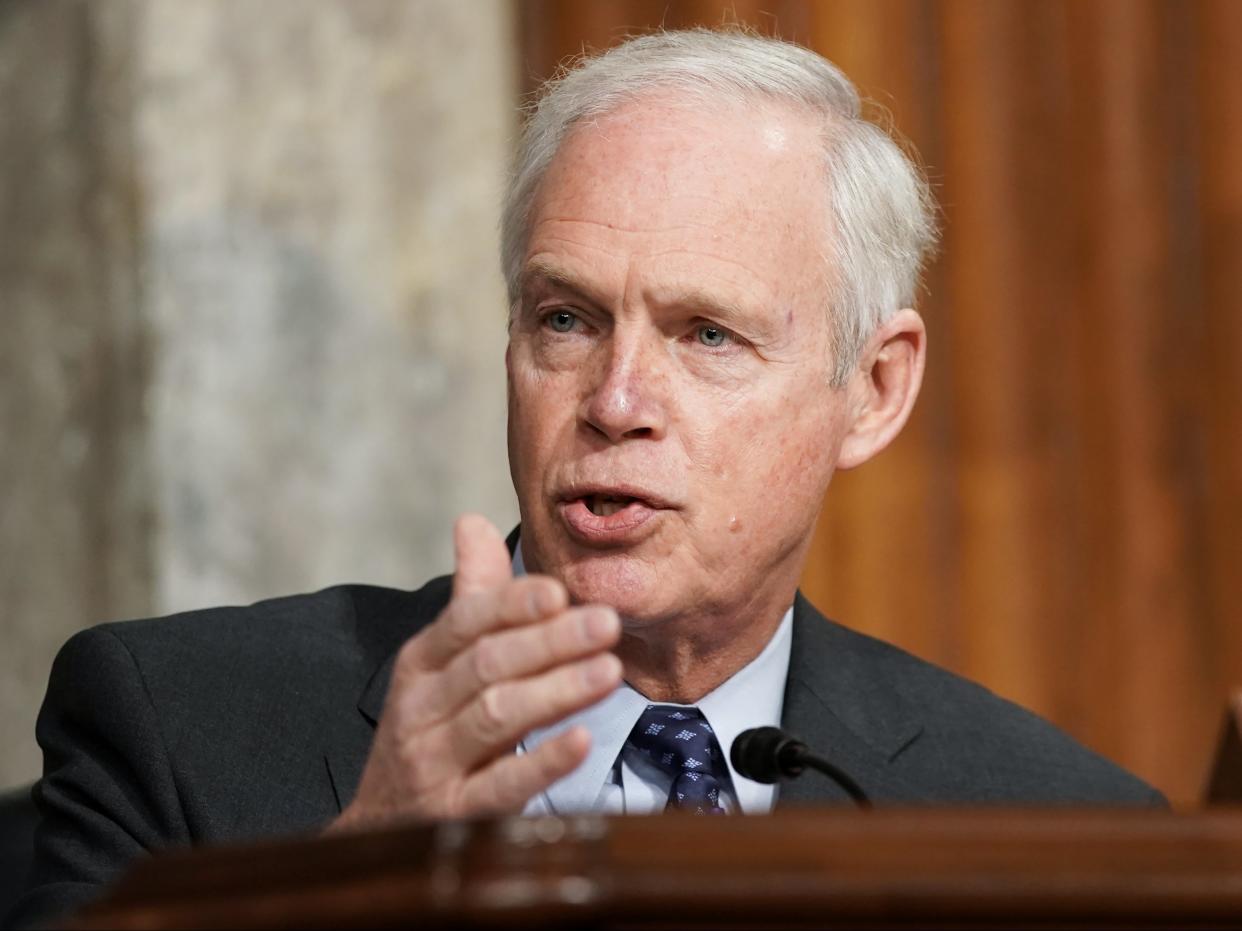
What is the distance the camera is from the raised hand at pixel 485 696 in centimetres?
130

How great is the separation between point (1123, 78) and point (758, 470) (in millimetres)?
1655

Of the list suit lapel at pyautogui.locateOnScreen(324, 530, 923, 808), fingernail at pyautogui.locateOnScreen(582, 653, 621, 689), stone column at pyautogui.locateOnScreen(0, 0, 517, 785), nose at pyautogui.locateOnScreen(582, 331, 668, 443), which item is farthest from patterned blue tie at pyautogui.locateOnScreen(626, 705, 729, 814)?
stone column at pyautogui.locateOnScreen(0, 0, 517, 785)

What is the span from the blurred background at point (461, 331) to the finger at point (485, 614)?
2.14 metres

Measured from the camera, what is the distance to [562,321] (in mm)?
2275

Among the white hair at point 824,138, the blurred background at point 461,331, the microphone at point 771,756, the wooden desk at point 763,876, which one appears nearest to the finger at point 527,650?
the wooden desk at point 763,876

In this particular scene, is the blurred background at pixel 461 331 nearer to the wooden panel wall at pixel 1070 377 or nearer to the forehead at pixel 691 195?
the wooden panel wall at pixel 1070 377

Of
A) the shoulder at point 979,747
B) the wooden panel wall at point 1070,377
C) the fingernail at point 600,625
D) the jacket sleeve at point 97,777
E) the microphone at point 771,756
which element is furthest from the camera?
the wooden panel wall at point 1070,377

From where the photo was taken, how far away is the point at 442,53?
3721 mm

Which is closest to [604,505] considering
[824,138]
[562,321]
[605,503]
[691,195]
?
A: [605,503]

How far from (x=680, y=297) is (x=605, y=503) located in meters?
0.28

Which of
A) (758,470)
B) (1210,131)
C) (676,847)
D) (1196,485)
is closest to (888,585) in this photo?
(1196,485)

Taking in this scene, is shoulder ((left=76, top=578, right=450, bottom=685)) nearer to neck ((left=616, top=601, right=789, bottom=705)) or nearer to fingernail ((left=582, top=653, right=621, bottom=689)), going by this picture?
neck ((left=616, top=601, right=789, bottom=705))

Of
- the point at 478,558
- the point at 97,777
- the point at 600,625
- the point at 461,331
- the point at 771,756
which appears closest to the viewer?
the point at 600,625

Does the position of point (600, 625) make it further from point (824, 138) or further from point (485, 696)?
point (824, 138)
